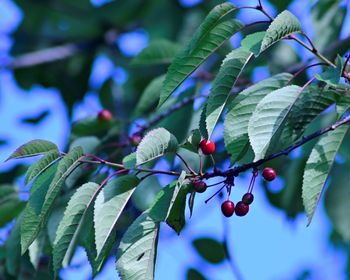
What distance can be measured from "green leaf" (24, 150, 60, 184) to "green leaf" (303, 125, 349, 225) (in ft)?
1.94

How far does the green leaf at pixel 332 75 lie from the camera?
1740 mm

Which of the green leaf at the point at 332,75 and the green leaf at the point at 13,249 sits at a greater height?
the green leaf at the point at 332,75

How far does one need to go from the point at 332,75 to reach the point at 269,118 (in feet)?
0.55

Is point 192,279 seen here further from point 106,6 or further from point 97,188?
point 106,6

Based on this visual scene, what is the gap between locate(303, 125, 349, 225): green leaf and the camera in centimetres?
190

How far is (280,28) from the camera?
1759 mm

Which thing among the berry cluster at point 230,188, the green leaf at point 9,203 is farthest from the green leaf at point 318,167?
the green leaf at point 9,203

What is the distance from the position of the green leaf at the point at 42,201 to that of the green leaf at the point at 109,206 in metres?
0.09

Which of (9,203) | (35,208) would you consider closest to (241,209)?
(35,208)

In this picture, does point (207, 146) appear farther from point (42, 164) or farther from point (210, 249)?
point (210, 249)

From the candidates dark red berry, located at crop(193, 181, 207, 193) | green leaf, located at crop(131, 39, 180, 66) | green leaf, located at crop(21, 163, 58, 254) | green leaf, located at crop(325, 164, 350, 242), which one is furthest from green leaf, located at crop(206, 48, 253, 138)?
green leaf, located at crop(325, 164, 350, 242)

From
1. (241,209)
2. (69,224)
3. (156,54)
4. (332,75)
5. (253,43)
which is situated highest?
(156,54)

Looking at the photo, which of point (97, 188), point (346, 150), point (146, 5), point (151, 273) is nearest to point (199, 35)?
point (97, 188)

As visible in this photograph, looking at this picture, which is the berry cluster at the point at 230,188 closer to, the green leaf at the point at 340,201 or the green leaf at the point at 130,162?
the green leaf at the point at 130,162
